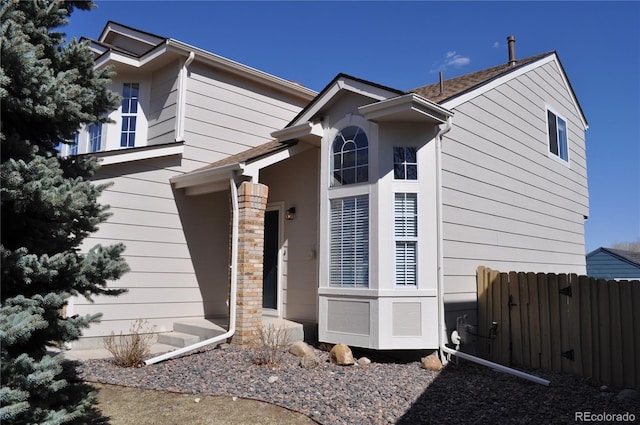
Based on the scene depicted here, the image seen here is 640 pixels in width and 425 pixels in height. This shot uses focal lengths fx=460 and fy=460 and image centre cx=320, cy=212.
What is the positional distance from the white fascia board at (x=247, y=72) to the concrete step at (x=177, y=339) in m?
5.57

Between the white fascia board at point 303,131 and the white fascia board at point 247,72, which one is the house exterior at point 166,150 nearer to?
the white fascia board at point 247,72

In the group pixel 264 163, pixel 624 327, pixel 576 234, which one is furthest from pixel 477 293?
pixel 576 234

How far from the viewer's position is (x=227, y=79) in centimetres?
1023

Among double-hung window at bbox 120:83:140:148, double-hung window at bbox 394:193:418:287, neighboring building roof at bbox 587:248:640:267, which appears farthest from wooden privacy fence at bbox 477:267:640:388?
neighboring building roof at bbox 587:248:640:267

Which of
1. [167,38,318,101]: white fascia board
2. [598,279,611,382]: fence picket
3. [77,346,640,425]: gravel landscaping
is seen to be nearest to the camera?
[77,346,640,425]: gravel landscaping

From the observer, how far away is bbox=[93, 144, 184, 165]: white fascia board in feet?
25.6

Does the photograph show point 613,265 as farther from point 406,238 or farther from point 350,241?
point 350,241

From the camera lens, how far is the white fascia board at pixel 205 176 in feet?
25.5

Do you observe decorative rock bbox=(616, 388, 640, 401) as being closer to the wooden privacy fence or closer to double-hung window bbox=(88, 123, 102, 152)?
the wooden privacy fence

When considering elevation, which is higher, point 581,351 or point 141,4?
point 141,4

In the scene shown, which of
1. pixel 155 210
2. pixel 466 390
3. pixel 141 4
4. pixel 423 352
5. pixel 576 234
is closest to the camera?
pixel 466 390

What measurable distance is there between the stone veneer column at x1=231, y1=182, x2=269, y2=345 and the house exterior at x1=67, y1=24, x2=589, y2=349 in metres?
0.02

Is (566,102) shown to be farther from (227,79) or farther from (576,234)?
(227,79)

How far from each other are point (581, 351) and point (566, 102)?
25.9 feet
